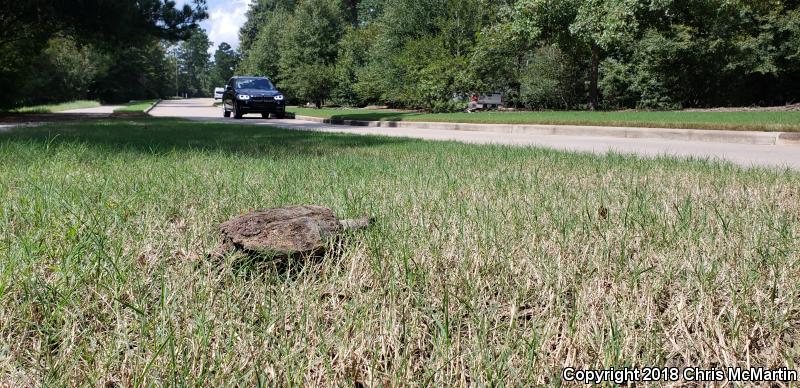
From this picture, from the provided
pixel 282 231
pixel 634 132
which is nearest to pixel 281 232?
pixel 282 231

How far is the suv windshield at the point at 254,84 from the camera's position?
23.2m

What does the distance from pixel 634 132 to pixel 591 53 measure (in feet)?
58.1

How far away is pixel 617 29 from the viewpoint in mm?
22516

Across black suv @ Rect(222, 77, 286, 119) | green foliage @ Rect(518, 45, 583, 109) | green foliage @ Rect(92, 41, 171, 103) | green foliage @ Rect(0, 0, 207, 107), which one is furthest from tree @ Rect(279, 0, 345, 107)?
green foliage @ Rect(0, 0, 207, 107)

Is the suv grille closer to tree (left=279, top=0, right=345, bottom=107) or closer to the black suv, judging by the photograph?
the black suv

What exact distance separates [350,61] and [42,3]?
72.9 ft

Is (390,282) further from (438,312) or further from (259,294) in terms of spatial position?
(259,294)

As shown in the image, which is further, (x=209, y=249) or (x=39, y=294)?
(x=209, y=249)

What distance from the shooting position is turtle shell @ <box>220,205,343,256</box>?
2.14 metres

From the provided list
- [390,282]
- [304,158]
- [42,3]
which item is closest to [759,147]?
[304,158]

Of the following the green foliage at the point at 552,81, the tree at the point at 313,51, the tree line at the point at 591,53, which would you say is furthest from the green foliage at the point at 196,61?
the green foliage at the point at 552,81

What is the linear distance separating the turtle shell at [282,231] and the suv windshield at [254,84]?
21.8m

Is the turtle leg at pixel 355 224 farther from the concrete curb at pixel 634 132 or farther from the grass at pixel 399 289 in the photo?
the concrete curb at pixel 634 132

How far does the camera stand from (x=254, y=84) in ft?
76.7
